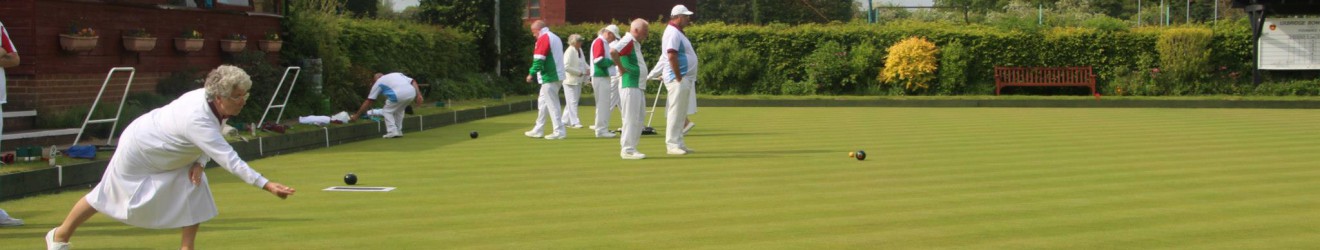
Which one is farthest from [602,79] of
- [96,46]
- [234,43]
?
[96,46]

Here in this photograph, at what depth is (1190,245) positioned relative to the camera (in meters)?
5.86

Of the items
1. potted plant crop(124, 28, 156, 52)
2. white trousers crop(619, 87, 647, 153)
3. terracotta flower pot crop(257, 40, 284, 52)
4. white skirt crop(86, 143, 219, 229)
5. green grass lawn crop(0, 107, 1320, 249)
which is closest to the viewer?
white skirt crop(86, 143, 219, 229)

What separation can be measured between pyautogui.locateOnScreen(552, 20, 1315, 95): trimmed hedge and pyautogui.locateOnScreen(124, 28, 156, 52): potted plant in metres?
13.4

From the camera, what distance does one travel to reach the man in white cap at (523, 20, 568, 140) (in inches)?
518

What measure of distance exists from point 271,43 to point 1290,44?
15862 millimetres

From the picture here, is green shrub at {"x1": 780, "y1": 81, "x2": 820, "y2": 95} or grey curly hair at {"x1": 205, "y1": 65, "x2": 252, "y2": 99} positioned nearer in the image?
grey curly hair at {"x1": 205, "y1": 65, "x2": 252, "y2": 99}

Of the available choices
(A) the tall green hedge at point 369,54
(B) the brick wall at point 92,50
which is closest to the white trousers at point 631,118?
(B) the brick wall at point 92,50

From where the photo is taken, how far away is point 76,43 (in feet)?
36.9

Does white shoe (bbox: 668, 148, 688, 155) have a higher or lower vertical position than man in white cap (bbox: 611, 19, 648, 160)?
lower

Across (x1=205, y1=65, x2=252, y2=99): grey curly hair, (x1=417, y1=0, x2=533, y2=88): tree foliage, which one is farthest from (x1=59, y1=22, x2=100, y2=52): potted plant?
(x1=417, y1=0, x2=533, y2=88): tree foliage

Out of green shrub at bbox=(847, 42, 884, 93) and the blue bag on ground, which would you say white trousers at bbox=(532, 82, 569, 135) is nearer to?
the blue bag on ground

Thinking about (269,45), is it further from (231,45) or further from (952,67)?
(952,67)

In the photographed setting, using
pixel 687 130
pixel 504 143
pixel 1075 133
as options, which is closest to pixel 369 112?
pixel 504 143

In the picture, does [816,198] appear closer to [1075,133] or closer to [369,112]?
[1075,133]
